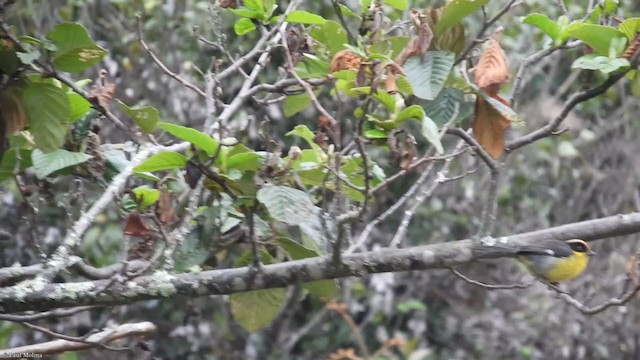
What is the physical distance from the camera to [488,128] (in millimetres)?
1247

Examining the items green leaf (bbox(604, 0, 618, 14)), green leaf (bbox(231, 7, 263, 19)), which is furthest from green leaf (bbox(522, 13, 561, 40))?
green leaf (bbox(231, 7, 263, 19))

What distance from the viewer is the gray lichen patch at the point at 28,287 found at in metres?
1.18

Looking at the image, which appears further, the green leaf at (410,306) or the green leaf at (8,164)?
the green leaf at (410,306)

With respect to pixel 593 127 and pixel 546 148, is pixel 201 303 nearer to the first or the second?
pixel 546 148

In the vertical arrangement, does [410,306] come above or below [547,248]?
below

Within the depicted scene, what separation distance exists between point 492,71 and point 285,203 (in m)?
0.37

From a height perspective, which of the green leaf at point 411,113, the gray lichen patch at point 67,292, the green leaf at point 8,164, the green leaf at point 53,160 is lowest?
the gray lichen patch at point 67,292

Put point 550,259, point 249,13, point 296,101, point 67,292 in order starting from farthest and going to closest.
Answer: point 296,101 → point 249,13 → point 550,259 → point 67,292

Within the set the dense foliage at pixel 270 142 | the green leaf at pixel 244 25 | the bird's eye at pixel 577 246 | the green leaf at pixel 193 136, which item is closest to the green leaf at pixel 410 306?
the dense foliage at pixel 270 142

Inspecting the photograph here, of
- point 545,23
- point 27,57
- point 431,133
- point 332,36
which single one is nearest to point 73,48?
point 27,57

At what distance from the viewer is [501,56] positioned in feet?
4.02

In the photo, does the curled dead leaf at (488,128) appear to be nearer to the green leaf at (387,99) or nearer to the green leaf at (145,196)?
the green leaf at (387,99)

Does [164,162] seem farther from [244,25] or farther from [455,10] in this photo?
[455,10]

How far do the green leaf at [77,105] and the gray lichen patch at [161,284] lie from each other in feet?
1.01
